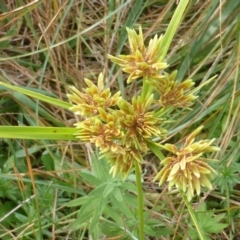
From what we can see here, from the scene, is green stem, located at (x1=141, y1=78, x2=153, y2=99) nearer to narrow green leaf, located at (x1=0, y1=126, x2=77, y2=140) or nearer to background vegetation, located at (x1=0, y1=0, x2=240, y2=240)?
narrow green leaf, located at (x1=0, y1=126, x2=77, y2=140)

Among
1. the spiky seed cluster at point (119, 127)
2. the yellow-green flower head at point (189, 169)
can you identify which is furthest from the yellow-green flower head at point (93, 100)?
the yellow-green flower head at point (189, 169)

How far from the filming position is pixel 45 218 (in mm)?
1620

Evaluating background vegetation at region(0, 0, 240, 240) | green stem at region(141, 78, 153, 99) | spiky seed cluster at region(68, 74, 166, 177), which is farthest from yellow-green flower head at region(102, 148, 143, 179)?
background vegetation at region(0, 0, 240, 240)

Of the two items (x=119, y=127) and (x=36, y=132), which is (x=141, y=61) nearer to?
(x=119, y=127)

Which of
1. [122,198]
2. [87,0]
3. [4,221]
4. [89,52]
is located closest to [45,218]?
[4,221]

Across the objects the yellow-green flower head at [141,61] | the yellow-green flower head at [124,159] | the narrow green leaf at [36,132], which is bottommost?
the yellow-green flower head at [124,159]

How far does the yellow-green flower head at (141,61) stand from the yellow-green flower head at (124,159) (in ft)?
0.42

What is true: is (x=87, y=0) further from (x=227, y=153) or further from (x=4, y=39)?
(x=227, y=153)

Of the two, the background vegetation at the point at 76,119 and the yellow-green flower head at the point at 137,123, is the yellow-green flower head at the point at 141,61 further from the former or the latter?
the background vegetation at the point at 76,119

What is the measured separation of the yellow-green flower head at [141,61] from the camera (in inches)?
38.7

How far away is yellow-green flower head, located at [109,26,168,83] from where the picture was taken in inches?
38.7

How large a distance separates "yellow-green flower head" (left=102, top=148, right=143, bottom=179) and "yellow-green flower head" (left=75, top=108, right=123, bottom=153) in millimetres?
21

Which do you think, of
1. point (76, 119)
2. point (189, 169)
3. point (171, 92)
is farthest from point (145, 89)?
point (76, 119)

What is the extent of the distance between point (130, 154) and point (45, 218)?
0.71 metres
